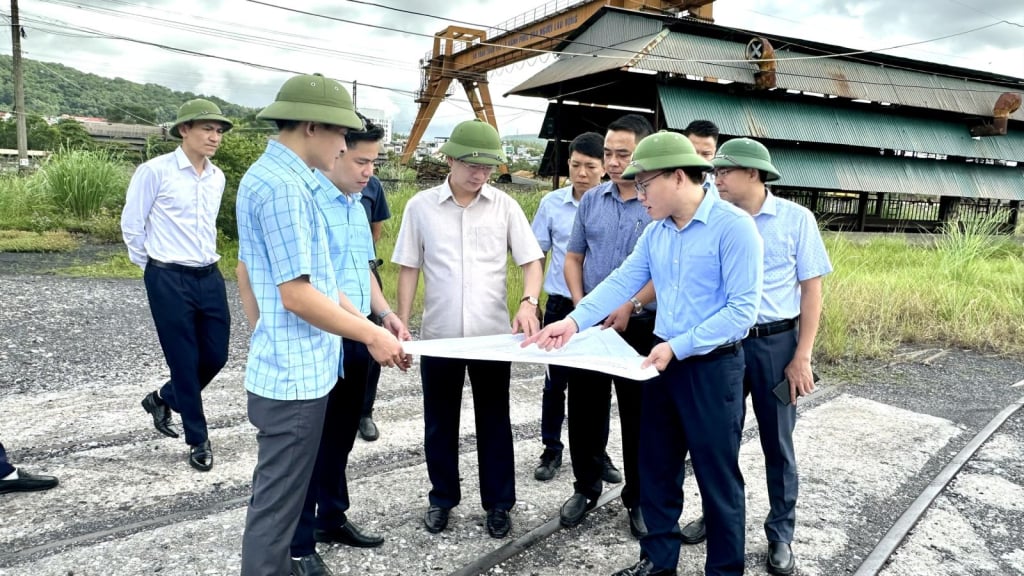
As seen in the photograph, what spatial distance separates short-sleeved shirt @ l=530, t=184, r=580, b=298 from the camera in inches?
148

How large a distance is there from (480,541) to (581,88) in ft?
43.4

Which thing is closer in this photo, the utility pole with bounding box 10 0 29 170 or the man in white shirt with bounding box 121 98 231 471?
the man in white shirt with bounding box 121 98 231 471

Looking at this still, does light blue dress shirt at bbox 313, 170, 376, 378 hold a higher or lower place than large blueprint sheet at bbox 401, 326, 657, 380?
higher

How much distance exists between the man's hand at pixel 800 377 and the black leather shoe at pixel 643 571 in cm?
92

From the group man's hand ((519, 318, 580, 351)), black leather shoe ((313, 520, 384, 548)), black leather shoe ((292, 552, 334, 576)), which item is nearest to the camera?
black leather shoe ((292, 552, 334, 576))

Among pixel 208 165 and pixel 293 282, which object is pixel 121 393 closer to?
pixel 208 165

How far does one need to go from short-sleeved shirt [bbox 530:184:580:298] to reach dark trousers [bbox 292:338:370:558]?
4.57 feet

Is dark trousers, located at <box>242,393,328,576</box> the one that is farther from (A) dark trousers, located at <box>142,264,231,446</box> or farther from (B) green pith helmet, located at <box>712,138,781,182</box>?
(B) green pith helmet, located at <box>712,138,781,182</box>

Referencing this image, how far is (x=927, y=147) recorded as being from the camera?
1596 centimetres

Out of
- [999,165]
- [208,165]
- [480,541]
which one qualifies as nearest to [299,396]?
[480,541]

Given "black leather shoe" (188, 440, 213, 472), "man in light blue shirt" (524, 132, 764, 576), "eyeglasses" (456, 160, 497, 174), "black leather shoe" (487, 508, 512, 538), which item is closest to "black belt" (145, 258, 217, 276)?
"black leather shoe" (188, 440, 213, 472)

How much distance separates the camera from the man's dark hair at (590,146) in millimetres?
3660

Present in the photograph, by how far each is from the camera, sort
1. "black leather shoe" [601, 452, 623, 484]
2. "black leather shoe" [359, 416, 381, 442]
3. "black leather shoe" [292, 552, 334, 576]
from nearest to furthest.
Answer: "black leather shoe" [292, 552, 334, 576]
"black leather shoe" [601, 452, 623, 484]
"black leather shoe" [359, 416, 381, 442]

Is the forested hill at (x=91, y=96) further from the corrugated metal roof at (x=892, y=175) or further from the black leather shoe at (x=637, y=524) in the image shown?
the black leather shoe at (x=637, y=524)
